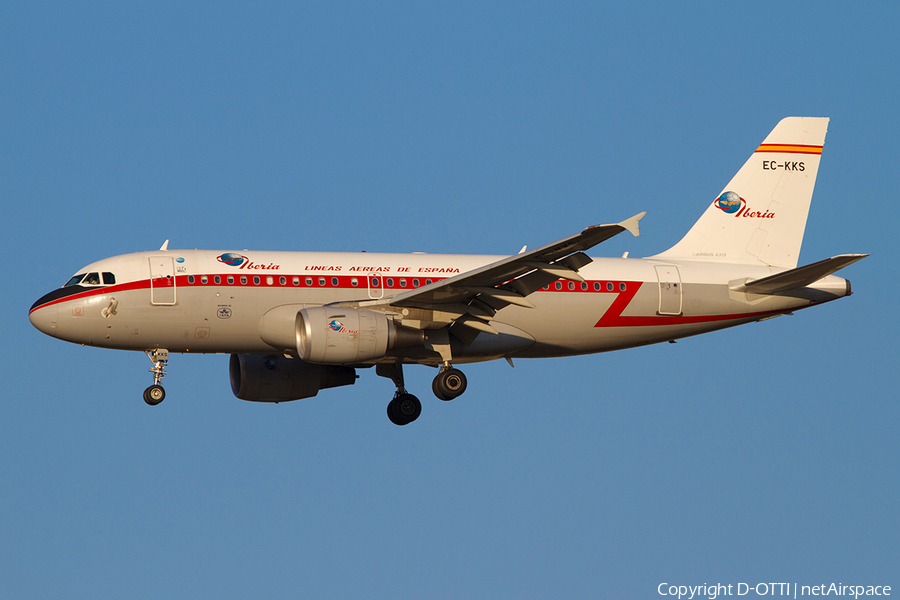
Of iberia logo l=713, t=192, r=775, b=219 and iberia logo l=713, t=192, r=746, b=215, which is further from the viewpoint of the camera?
iberia logo l=713, t=192, r=746, b=215

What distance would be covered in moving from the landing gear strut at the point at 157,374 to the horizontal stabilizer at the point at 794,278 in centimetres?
1789

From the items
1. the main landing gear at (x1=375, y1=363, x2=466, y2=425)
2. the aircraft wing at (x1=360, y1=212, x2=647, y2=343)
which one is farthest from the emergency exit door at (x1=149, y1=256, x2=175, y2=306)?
the main landing gear at (x1=375, y1=363, x2=466, y2=425)

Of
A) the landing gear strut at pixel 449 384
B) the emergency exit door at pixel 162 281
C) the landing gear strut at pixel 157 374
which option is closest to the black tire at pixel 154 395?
the landing gear strut at pixel 157 374

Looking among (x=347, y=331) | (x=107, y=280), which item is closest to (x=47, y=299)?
(x=107, y=280)

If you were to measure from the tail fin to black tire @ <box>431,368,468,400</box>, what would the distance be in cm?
906

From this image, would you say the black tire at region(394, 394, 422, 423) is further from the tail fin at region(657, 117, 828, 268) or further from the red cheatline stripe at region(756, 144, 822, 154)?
the red cheatline stripe at region(756, 144, 822, 154)

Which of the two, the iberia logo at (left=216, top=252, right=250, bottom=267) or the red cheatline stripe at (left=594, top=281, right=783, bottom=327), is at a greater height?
the red cheatline stripe at (left=594, top=281, right=783, bottom=327)

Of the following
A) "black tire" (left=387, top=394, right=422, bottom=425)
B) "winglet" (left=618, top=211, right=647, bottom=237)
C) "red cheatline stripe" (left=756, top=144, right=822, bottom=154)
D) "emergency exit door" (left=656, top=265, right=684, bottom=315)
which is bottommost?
"black tire" (left=387, top=394, right=422, bottom=425)

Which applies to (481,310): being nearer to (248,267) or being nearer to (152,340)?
(248,267)

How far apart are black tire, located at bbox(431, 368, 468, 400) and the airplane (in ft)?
0.14

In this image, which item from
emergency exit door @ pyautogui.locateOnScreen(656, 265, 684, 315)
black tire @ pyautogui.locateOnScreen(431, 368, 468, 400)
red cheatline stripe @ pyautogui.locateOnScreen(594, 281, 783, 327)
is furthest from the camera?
emergency exit door @ pyautogui.locateOnScreen(656, 265, 684, 315)

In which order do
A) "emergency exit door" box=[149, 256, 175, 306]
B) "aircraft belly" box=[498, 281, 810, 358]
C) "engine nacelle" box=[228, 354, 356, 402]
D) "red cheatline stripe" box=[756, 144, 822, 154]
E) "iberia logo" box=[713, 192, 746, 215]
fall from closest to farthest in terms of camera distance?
"emergency exit door" box=[149, 256, 175, 306], "aircraft belly" box=[498, 281, 810, 358], "engine nacelle" box=[228, 354, 356, 402], "iberia logo" box=[713, 192, 746, 215], "red cheatline stripe" box=[756, 144, 822, 154]

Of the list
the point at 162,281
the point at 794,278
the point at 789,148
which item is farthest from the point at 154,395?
the point at 789,148

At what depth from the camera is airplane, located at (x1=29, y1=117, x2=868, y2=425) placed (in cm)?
3225
